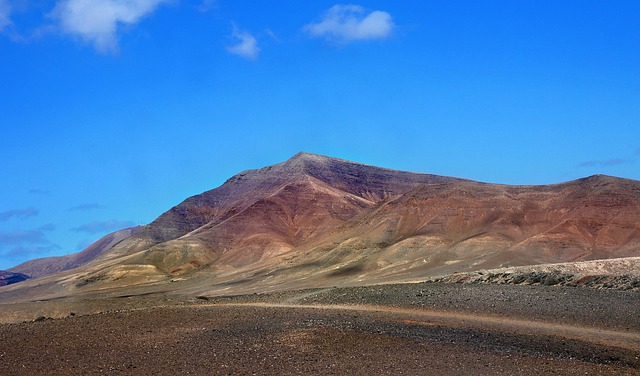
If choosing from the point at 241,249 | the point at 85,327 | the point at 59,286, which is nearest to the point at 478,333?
the point at 85,327

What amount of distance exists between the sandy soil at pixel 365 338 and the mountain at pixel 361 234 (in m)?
32.4

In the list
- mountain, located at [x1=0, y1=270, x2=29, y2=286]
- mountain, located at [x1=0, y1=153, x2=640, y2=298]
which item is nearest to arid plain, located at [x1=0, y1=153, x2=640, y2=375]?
mountain, located at [x1=0, y1=153, x2=640, y2=298]

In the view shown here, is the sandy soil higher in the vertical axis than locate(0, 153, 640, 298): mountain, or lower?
lower

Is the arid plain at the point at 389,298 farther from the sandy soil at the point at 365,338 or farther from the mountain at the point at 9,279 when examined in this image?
the mountain at the point at 9,279

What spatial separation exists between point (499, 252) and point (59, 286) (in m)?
76.0

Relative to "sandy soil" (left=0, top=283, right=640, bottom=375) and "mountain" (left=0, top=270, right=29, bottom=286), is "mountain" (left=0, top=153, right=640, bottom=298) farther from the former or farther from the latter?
"mountain" (left=0, top=270, right=29, bottom=286)

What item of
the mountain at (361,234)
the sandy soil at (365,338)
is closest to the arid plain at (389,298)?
the sandy soil at (365,338)

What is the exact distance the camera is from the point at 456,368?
16.9 meters

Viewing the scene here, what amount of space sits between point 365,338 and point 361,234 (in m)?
69.8

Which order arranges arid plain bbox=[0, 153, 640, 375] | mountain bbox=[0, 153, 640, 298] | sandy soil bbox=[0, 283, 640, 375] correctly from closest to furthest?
sandy soil bbox=[0, 283, 640, 375] < arid plain bbox=[0, 153, 640, 375] < mountain bbox=[0, 153, 640, 298]

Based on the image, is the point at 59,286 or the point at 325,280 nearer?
the point at 325,280

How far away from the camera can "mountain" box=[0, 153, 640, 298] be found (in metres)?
68.4

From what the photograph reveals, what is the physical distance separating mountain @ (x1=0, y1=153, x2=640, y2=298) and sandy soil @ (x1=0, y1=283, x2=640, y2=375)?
106 ft

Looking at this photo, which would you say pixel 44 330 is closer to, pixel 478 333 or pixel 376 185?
pixel 478 333
